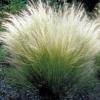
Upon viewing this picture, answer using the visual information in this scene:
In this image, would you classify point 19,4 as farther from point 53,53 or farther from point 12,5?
point 53,53

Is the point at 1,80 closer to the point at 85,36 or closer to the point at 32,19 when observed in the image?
the point at 32,19

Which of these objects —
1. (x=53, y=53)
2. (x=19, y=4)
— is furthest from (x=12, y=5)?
(x=53, y=53)

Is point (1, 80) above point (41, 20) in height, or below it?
below

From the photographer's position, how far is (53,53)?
14.8 feet

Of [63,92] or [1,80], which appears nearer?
[63,92]

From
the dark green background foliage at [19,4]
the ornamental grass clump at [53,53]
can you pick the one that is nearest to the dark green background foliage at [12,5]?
the dark green background foliage at [19,4]

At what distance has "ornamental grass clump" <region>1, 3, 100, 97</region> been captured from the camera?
451 centimetres

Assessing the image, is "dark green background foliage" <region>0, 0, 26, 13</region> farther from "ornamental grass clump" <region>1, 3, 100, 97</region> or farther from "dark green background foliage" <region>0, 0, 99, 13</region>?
"ornamental grass clump" <region>1, 3, 100, 97</region>

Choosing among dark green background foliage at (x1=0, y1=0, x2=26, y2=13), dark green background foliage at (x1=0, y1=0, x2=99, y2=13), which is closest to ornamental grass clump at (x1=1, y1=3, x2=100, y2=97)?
dark green background foliage at (x1=0, y1=0, x2=99, y2=13)

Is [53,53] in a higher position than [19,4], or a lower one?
lower

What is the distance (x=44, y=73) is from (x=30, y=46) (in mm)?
398

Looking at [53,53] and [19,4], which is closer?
[53,53]

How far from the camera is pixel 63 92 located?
182 inches

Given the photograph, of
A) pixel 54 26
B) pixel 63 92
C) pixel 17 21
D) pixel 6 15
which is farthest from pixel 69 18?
pixel 6 15
